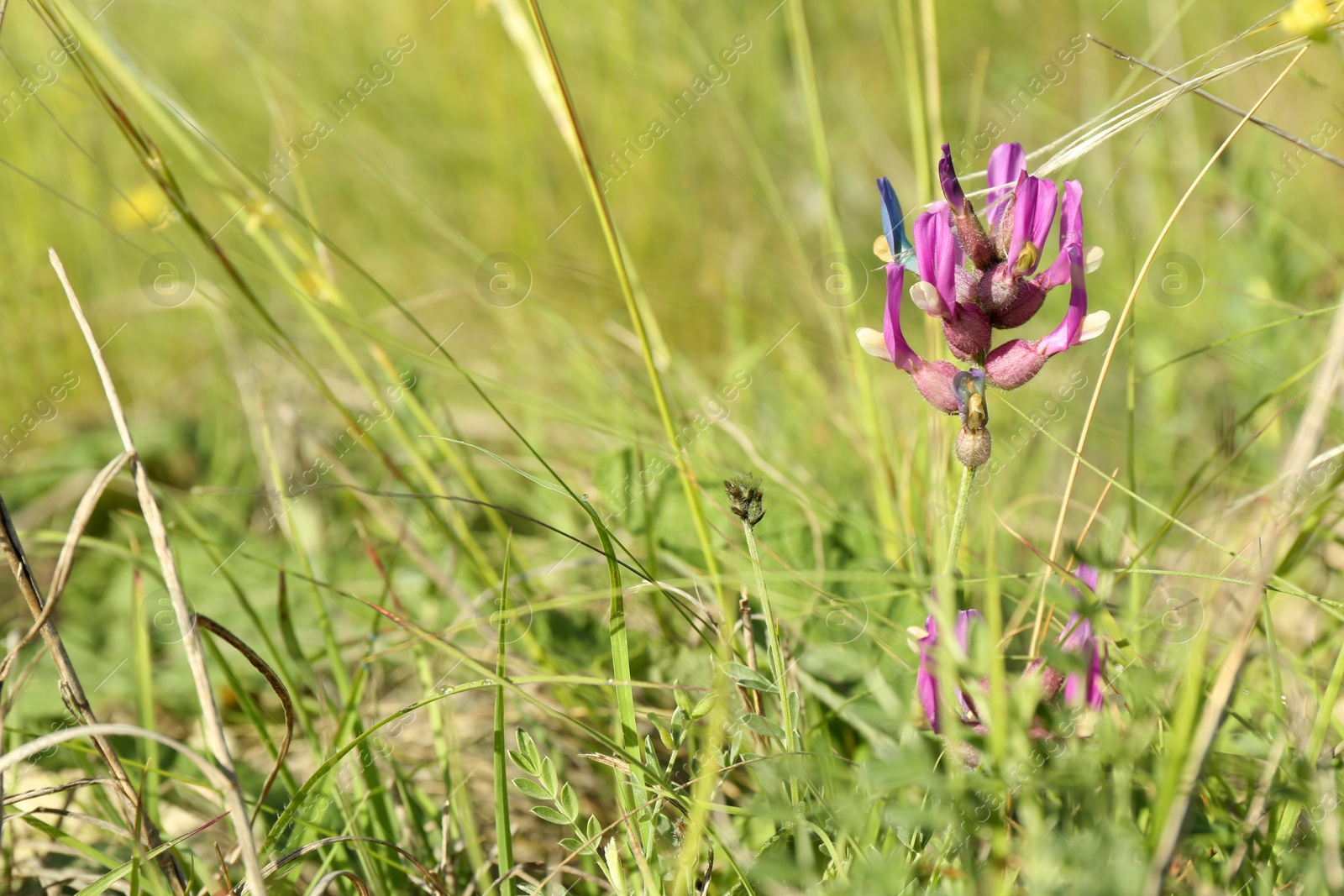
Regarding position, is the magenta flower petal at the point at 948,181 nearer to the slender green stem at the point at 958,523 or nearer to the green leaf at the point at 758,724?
the slender green stem at the point at 958,523

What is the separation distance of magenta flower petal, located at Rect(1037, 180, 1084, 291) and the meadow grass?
15 centimetres

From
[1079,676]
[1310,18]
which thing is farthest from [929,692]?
[1310,18]

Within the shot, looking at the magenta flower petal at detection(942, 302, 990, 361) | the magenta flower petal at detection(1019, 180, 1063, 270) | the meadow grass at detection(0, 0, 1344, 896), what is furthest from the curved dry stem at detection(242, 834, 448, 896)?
the magenta flower petal at detection(1019, 180, 1063, 270)

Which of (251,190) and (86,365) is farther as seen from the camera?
(86,365)

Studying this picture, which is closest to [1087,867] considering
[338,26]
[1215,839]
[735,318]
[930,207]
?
[1215,839]

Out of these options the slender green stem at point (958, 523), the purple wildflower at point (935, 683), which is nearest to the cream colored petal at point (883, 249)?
the slender green stem at point (958, 523)

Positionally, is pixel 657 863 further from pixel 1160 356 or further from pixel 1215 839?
pixel 1160 356

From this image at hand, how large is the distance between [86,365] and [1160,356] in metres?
3.06

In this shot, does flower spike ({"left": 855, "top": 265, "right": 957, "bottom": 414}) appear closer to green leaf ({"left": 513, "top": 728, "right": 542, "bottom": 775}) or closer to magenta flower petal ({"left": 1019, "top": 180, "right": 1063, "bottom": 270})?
magenta flower petal ({"left": 1019, "top": 180, "right": 1063, "bottom": 270})

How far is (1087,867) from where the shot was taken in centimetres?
71

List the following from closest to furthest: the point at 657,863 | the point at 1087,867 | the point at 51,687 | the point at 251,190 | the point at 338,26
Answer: the point at 1087,867
the point at 657,863
the point at 251,190
the point at 51,687
the point at 338,26

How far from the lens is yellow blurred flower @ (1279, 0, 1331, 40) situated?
0.99 meters

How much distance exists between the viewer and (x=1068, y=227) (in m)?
0.97

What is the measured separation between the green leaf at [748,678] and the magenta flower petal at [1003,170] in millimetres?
562
